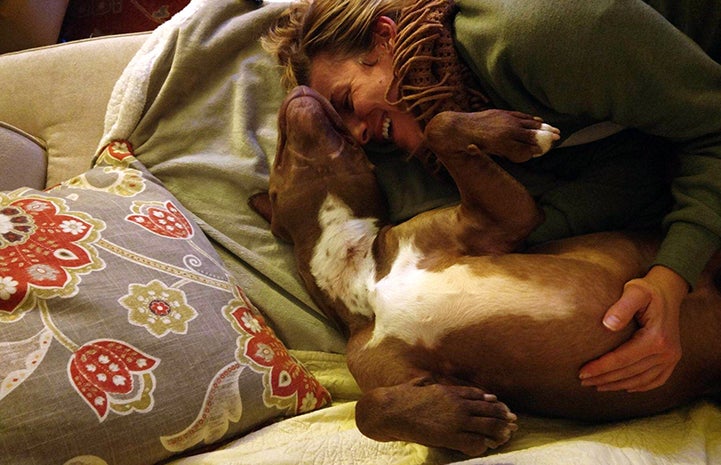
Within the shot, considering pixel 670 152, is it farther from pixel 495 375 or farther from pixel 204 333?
pixel 204 333

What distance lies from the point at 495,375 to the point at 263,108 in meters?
1.05

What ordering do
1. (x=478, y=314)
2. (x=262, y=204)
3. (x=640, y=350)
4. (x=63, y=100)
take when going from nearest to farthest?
(x=640, y=350), (x=478, y=314), (x=262, y=204), (x=63, y=100)

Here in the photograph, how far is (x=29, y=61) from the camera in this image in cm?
200

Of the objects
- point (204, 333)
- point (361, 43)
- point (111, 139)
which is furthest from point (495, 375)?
point (111, 139)

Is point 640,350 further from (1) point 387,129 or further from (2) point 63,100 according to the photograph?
(2) point 63,100

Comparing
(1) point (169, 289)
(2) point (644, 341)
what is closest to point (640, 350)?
(2) point (644, 341)

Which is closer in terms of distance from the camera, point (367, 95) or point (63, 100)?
point (367, 95)

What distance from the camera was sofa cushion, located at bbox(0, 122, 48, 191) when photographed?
177 centimetres

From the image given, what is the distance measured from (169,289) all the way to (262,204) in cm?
41

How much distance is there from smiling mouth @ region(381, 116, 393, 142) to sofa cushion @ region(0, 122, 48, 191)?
39.1 inches

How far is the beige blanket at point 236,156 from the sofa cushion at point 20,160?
0.68ft

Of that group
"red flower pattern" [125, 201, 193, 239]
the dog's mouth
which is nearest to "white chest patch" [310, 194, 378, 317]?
the dog's mouth

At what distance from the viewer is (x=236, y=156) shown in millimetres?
1826

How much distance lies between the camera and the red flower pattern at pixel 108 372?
1222 mm
